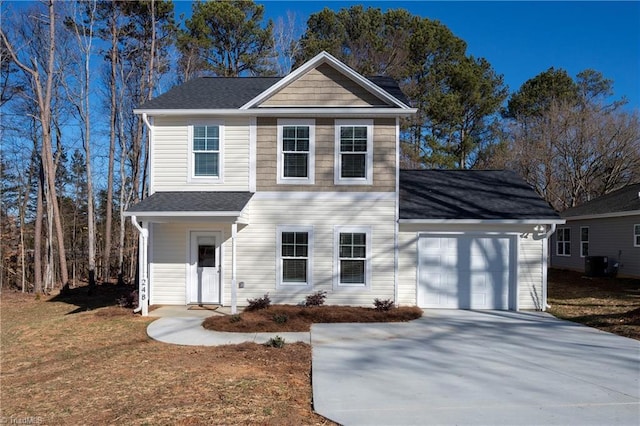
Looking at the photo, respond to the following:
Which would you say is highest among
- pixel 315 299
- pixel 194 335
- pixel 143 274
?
pixel 143 274

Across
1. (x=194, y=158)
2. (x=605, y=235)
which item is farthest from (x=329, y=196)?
(x=605, y=235)

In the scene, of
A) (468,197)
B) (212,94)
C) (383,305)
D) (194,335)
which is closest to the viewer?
(194,335)

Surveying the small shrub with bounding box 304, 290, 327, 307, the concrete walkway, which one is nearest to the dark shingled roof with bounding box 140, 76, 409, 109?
the small shrub with bounding box 304, 290, 327, 307

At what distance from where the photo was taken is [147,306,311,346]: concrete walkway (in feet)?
26.6

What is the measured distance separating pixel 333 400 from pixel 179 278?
7.57m

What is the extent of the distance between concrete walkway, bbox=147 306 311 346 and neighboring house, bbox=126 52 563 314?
171 cm

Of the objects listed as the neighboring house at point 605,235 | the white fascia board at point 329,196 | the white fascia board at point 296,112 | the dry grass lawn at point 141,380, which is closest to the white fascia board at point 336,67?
the white fascia board at point 296,112

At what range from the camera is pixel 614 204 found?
18.8m

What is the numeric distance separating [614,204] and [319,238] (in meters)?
15.3

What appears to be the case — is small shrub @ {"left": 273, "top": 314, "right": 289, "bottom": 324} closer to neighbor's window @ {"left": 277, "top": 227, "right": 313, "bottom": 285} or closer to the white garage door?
neighbor's window @ {"left": 277, "top": 227, "right": 313, "bottom": 285}

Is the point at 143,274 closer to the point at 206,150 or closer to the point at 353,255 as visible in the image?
the point at 206,150

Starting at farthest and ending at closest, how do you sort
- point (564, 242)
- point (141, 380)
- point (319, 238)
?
1. point (564, 242)
2. point (319, 238)
3. point (141, 380)

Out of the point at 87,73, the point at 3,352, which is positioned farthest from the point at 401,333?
the point at 87,73

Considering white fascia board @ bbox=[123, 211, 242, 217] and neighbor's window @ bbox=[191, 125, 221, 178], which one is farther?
neighbor's window @ bbox=[191, 125, 221, 178]
